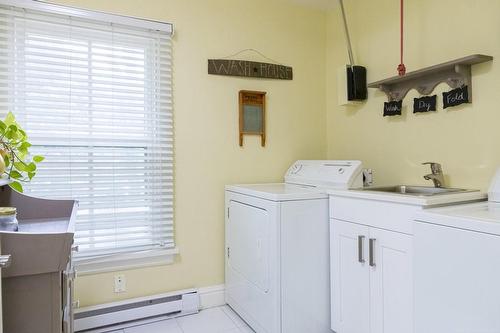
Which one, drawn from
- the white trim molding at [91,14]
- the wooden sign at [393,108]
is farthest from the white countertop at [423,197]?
the white trim molding at [91,14]

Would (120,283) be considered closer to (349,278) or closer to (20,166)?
(20,166)

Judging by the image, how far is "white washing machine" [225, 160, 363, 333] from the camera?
2.03 m

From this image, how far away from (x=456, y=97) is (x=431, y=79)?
0.23 m

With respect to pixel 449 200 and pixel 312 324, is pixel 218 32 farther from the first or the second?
pixel 312 324

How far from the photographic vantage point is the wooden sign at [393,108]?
2404 mm

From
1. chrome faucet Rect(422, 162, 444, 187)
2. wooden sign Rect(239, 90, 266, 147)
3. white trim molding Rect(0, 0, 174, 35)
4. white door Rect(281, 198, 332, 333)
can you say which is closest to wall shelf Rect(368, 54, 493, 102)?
chrome faucet Rect(422, 162, 444, 187)

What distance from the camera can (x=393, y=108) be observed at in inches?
95.7

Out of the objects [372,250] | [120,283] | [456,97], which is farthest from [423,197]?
[120,283]

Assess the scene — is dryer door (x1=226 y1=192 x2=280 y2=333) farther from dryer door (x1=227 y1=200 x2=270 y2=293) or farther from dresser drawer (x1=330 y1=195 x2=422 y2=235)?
dresser drawer (x1=330 y1=195 x2=422 y2=235)

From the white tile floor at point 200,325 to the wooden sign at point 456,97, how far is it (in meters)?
1.95

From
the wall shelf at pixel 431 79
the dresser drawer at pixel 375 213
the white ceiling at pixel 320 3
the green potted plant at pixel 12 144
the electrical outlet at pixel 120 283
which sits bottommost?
the electrical outlet at pixel 120 283

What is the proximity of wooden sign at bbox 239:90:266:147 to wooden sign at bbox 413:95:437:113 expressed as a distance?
1167 millimetres

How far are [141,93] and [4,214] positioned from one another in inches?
53.3

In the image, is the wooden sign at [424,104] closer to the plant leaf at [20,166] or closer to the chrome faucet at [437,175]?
the chrome faucet at [437,175]
